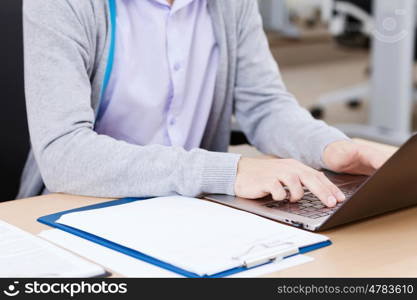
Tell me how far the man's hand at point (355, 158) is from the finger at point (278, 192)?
21 centimetres

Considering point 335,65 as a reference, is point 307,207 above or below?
above

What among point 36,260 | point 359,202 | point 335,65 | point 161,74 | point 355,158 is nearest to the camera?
point 36,260

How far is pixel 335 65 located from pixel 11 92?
4945 millimetres

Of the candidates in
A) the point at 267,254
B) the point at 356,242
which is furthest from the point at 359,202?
the point at 267,254

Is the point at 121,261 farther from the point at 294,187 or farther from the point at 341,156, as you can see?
the point at 341,156

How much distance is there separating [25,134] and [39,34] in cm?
30

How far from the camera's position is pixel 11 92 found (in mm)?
1307

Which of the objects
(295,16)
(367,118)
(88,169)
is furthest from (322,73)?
(88,169)

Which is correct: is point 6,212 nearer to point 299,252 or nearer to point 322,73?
point 299,252

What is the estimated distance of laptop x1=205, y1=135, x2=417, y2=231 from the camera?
2.62 feet

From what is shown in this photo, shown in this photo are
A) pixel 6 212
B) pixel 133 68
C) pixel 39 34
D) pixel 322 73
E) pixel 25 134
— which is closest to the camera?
pixel 6 212

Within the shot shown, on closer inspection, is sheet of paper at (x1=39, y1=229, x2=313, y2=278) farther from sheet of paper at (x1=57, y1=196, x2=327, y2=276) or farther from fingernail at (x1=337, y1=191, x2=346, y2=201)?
fingernail at (x1=337, y1=191, x2=346, y2=201)

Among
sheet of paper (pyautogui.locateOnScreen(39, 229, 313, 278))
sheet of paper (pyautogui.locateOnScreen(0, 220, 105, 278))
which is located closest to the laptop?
sheet of paper (pyautogui.locateOnScreen(39, 229, 313, 278))

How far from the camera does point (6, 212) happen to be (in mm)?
923
